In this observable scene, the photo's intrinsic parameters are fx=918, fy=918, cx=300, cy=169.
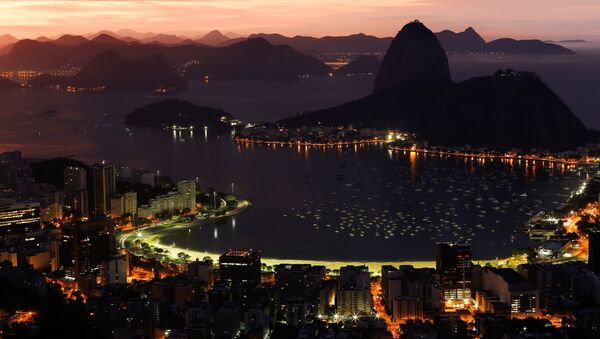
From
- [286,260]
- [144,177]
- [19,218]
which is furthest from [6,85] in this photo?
[286,260]

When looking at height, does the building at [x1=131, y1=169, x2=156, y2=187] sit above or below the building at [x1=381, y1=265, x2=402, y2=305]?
above

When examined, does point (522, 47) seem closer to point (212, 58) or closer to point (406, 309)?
point (212, 58)

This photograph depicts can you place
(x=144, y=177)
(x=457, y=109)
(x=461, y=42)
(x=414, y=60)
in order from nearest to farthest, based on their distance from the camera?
(x=144, y=177) < (x=457, y=109) < (x=414, y=60) < (x=461, y=42)

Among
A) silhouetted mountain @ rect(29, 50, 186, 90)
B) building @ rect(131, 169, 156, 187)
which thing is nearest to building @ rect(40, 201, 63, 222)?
building @ rect(131, 169, 156, 187)

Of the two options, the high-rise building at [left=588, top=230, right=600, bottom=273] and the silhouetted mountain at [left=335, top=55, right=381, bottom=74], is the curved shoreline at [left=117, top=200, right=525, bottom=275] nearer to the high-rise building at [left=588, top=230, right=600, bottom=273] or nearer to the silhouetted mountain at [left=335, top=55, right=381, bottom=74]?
the high-rise building at [left=588, top=230, right=600, bottom=273]

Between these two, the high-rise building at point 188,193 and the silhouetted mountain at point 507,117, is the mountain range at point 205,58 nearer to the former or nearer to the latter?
the silhouetted mountain at point 507,117

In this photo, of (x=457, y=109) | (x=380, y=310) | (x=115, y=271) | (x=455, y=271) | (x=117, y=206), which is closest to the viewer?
(x=380, y=310)
